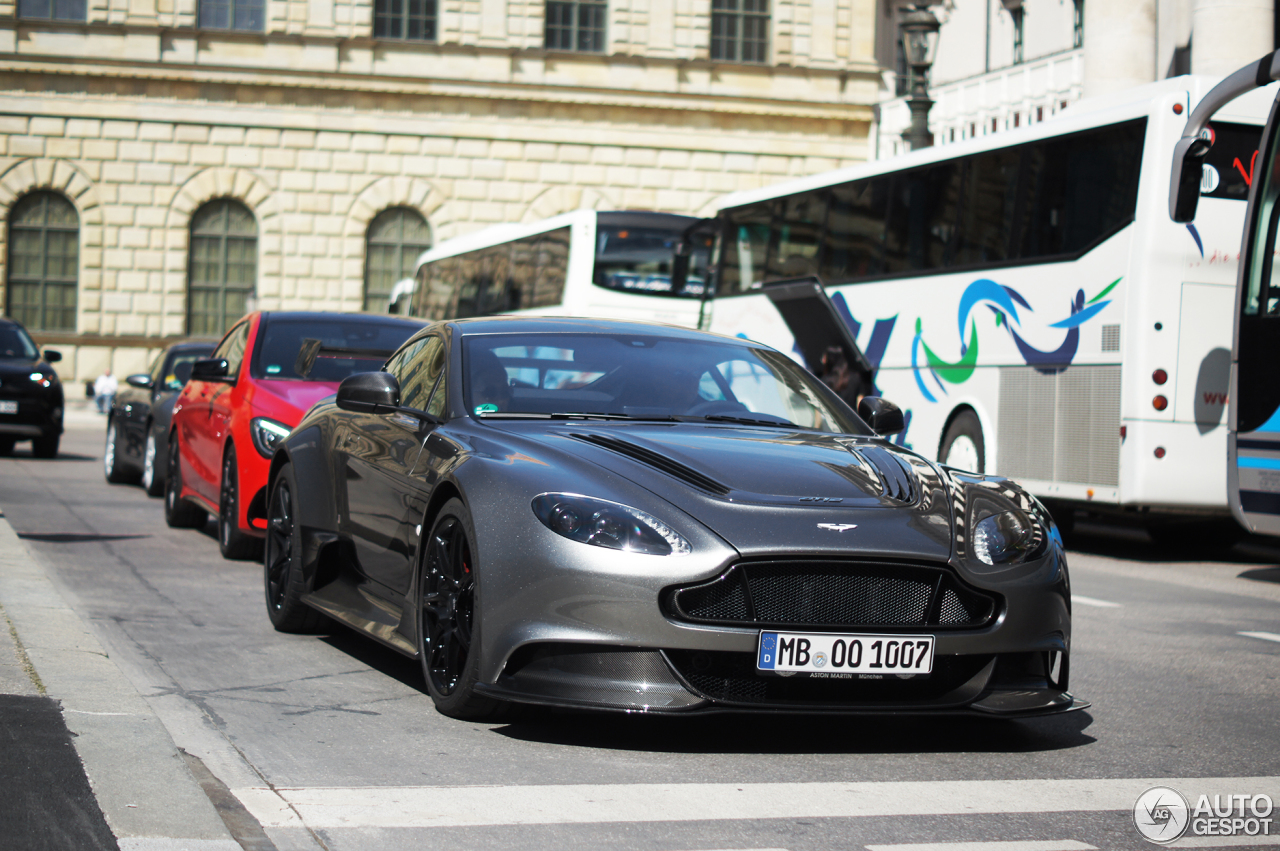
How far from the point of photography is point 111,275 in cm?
3744

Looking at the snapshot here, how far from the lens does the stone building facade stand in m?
37.1

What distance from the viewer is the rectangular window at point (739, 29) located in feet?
131

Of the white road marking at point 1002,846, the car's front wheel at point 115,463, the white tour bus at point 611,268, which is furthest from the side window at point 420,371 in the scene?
the white tour bus at point 611,268

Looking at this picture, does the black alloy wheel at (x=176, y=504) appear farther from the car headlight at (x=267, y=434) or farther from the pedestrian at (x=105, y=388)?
the pedestrian at (x=105, y=388)

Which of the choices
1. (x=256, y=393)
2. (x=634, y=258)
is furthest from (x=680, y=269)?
(x=256, y=393)

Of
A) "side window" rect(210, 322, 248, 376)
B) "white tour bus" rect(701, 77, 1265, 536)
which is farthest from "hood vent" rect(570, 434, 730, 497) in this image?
"white tour bus" rect(701, 77, 1265, 536)

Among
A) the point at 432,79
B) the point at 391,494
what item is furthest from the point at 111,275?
the point at 391,494

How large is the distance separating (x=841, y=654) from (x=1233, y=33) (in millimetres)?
19351

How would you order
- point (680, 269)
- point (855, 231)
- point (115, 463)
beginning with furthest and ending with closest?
point (680, 269) → point (855, 231) → point (115, 463)

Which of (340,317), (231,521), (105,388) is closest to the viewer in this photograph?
(231,521)

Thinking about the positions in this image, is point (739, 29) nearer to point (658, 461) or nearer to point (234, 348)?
point (234, 348)

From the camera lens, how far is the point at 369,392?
6.20 meters

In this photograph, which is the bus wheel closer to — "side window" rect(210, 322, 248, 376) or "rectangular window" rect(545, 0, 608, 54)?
"side window" rect(210, 322, 248, 376)

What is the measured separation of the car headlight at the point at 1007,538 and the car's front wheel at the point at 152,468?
37.1ft
